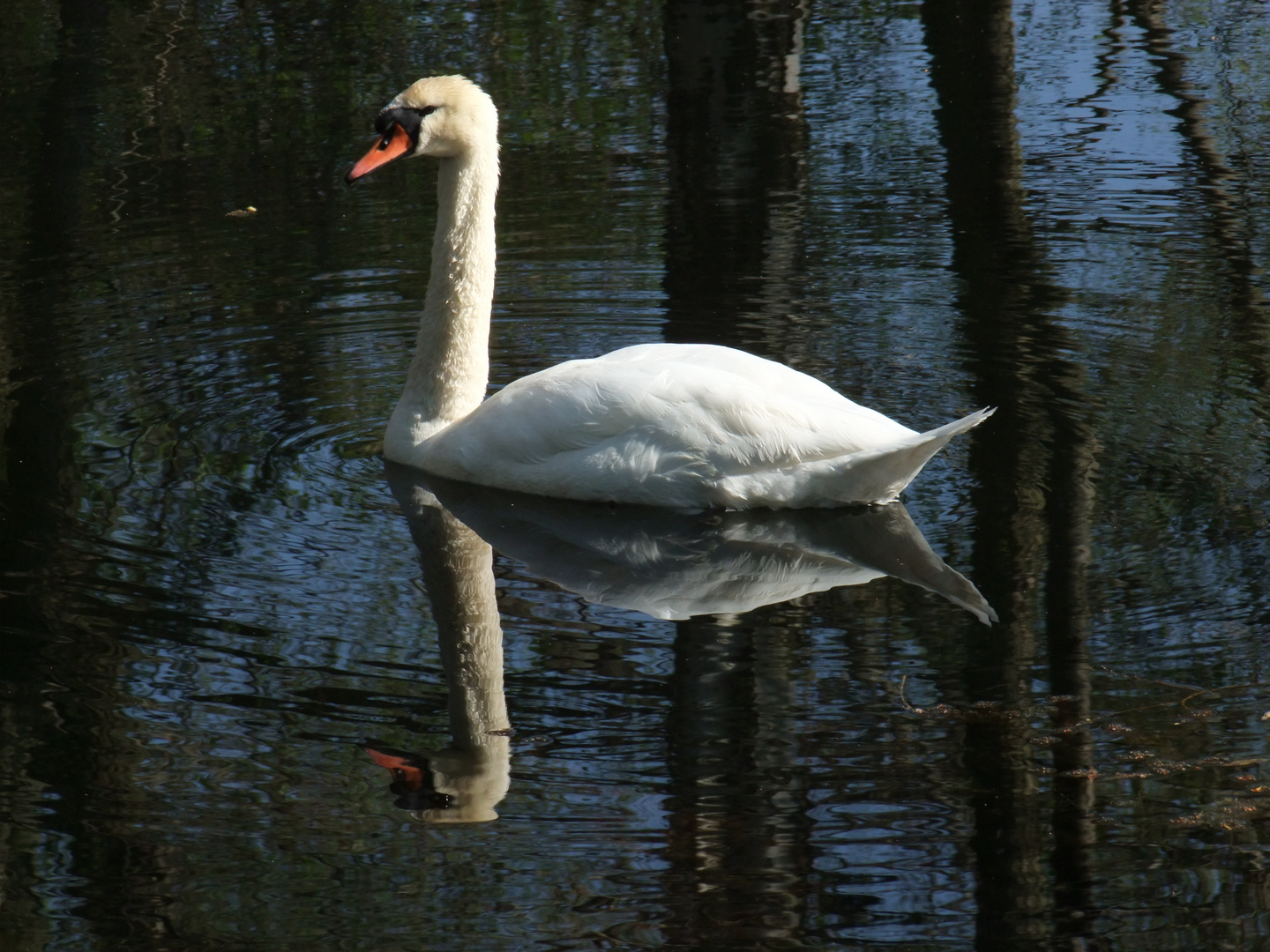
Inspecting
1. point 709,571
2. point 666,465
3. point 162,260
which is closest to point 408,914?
point 709,571

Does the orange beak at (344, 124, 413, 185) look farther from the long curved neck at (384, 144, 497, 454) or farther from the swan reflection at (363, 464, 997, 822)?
the swan reflection at (363, 464, 997, 822)

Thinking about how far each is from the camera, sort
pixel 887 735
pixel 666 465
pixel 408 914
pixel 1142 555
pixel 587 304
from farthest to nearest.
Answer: pixel 587 304, pixel 666 465, pixel 1142 555, pixel 887 735, pixel 408 914

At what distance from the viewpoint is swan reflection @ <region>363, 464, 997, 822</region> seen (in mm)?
5797

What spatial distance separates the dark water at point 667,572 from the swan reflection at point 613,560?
27 millimetres

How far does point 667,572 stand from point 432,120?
2638mm

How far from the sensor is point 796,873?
14.7ft

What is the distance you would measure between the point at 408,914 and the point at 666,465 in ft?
10.1

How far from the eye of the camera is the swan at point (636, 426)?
7.00 metres

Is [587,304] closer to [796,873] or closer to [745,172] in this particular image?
[745,172]

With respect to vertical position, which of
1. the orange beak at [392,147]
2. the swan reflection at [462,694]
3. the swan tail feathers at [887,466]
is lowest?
the swan reflection at [462,694]

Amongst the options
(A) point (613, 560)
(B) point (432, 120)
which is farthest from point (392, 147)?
(A) point (613, 560)

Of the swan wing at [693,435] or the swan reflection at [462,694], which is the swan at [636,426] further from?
the swan reflection at [462,694]

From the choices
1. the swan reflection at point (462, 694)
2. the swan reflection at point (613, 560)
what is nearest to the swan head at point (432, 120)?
the swan reflection at point (613, 560)

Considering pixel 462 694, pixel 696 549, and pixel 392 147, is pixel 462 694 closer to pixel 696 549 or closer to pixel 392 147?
pixel 696 549
